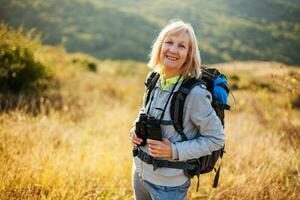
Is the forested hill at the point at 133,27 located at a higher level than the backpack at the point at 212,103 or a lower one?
lower

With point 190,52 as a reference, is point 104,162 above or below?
below

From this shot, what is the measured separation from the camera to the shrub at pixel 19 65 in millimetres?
6816

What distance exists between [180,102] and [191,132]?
233 millimetres

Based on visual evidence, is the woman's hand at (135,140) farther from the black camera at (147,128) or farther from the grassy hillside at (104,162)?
the grassy hillside at (104,162)

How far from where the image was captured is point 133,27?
70.7 m

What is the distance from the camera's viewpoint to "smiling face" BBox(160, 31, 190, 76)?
2.15 meters

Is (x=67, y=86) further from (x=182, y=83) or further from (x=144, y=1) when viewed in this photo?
(x=144, y=1)

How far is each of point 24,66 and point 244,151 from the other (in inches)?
195

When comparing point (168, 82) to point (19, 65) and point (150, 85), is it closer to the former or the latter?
point (150, 85)

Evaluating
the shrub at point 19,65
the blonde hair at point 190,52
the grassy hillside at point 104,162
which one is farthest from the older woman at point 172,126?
the shrub at point 19,65

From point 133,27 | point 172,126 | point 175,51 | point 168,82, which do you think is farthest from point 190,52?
point 133,27

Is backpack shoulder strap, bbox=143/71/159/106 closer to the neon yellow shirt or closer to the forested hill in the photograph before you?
the neon yellow shirt

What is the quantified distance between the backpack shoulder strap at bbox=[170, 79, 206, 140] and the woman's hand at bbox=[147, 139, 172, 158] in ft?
0.38

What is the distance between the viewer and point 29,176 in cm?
320
